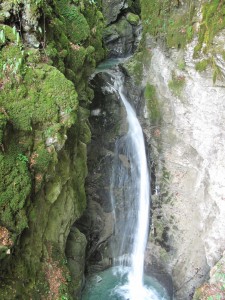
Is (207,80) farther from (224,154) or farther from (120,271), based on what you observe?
(120,271)

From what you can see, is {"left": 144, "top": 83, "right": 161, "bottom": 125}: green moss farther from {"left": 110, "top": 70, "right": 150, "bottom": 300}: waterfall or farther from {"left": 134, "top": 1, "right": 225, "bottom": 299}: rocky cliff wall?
{"left": 110, "top": 70, "right": 150, "bottom": 300}: waterfall

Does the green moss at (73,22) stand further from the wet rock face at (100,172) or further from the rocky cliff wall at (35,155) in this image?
the wet rock face at (100,172)

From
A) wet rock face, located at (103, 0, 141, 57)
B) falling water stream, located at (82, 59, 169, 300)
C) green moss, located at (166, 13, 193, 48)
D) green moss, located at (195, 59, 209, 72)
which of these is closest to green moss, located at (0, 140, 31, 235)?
falling water stream, located at (82, 59, 169, 300)

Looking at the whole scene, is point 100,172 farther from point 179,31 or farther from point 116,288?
point 179,31

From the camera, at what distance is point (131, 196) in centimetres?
1259

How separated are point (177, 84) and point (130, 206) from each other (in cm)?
549

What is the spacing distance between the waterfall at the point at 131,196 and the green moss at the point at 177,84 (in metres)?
2.36

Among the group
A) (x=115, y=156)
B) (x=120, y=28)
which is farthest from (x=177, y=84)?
(x=120, y=28)

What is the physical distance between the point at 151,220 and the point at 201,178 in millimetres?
2800

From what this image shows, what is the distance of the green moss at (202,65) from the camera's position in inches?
439

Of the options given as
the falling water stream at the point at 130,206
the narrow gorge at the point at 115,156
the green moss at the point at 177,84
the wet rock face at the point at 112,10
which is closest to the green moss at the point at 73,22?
the narrow gorge at the point at 115,156

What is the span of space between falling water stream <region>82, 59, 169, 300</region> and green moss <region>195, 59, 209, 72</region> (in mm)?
3441

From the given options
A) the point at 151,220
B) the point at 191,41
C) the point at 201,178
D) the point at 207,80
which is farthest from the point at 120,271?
the point at 191,41

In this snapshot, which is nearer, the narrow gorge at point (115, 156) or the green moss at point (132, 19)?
the narrow gorge at point (115, 156)
